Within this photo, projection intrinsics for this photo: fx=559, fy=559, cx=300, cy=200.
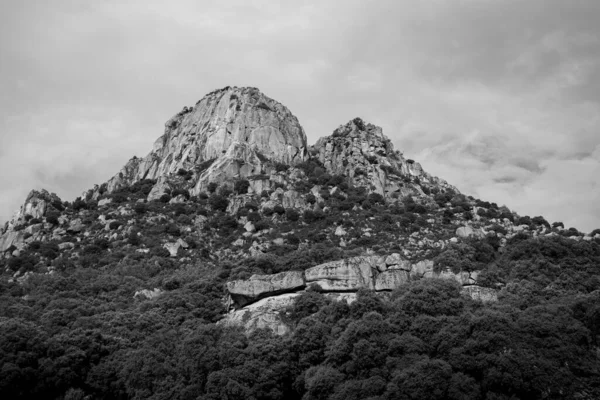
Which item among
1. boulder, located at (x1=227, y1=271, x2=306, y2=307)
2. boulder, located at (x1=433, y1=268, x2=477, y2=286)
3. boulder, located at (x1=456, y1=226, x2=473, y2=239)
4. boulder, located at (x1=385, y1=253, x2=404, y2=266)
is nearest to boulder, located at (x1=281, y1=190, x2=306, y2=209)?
boulder, located at (x1=456, y1=226, x2=473, y2=239)

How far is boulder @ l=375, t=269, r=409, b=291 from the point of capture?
62.5 meters

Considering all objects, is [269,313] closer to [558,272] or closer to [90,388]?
[90,388]

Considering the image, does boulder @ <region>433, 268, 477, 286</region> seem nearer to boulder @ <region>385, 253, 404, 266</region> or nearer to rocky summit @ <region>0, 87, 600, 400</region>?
rocky summit @ <region>0, 87, 600, 400</region>

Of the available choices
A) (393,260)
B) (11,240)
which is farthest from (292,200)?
(11,240)

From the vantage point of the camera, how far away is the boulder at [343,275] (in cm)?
6156

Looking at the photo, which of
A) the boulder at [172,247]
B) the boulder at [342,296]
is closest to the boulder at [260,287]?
the boulder at [342,296]

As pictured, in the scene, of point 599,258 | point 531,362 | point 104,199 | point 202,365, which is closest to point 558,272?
point 599,258

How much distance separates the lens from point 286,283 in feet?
204

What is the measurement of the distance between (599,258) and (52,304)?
6542cm

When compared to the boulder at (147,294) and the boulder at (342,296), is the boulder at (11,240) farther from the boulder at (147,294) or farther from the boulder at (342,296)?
the boulder at (342,296)

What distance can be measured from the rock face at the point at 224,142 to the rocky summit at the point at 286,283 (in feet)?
1.59

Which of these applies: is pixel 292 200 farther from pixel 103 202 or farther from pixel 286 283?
pixel 103 202

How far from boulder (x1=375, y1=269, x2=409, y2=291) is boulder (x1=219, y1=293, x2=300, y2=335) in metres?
9.41

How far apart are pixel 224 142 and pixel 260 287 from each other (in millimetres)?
57440
